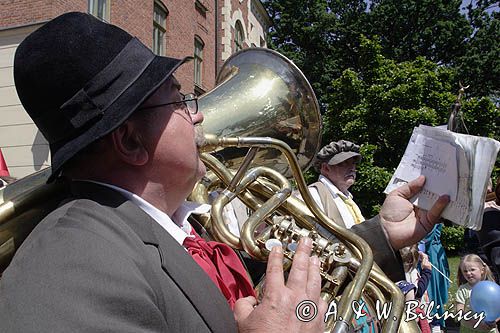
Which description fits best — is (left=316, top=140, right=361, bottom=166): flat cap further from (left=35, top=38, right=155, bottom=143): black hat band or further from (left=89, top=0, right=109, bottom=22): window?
(left=89, top=0, right=109, bottom=22): window

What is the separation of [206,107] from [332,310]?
42.5 inches

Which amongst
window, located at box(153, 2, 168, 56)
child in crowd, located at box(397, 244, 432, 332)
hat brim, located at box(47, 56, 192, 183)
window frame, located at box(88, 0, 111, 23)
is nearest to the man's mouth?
hat brim, located at box(47, 56, 192, 183)

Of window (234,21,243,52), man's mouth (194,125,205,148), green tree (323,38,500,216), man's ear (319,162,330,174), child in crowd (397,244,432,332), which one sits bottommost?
green tree (323,38,500,216)

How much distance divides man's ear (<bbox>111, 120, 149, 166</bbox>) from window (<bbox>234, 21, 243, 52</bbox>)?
15280 mm

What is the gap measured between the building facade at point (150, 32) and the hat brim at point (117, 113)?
218cm

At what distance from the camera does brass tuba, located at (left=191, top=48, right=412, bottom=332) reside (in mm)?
1604

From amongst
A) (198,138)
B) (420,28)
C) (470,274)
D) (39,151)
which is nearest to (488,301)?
(470,274)

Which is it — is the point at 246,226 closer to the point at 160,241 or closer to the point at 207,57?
the point at 160,241

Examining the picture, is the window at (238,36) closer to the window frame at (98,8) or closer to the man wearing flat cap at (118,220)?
the window frame at (98,8)

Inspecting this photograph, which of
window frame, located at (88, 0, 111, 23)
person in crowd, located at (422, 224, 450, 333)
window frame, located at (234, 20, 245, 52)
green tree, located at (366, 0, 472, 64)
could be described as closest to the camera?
person in crowd, located at (422, 224, 450, 333)

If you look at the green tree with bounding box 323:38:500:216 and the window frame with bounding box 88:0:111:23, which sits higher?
the window frame with bounding box 88:0:111:23

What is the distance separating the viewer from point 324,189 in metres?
3.77

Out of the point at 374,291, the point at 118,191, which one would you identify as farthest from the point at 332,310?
the point at 118,191

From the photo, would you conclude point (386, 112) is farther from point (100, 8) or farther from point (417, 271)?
point (417, 271)
